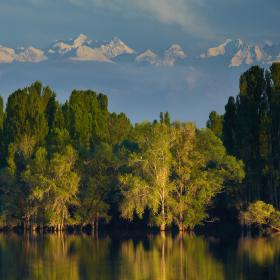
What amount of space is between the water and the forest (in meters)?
5.97

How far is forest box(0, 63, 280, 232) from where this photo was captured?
252 feet

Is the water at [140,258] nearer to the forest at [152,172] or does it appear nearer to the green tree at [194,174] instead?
the green tree at [194,174]

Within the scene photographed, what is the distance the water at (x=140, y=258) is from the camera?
154 feet

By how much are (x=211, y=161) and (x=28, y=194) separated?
2264 cm

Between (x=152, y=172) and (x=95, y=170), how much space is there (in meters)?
9.56

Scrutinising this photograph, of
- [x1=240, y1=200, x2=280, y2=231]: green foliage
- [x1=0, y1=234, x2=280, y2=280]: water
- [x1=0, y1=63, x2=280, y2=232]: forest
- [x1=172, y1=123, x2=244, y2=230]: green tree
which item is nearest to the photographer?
[x1=0, y1=234, x2=280, y2=280]: water

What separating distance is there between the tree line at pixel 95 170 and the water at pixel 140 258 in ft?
19.9

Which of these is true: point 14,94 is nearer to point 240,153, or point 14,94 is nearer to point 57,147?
point 57,147

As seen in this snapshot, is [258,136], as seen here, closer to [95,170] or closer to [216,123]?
[95,170]

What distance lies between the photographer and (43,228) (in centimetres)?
8619

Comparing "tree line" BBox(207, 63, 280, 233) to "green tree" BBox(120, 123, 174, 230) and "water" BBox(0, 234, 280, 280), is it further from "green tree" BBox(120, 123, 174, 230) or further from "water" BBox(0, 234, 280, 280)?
"water" BBox(0, 234, 280, 280)

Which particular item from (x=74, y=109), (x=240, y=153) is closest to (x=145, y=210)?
(x=240, y=153)

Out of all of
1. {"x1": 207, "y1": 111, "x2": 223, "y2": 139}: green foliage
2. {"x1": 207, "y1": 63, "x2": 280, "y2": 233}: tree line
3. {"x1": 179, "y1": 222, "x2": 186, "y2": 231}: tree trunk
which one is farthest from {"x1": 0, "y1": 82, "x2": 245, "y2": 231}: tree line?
{"x1": 207, "y1": 111, "x2": 223, "y2": 139}: green foliage

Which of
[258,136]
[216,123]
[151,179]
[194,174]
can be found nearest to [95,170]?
[151,179]
